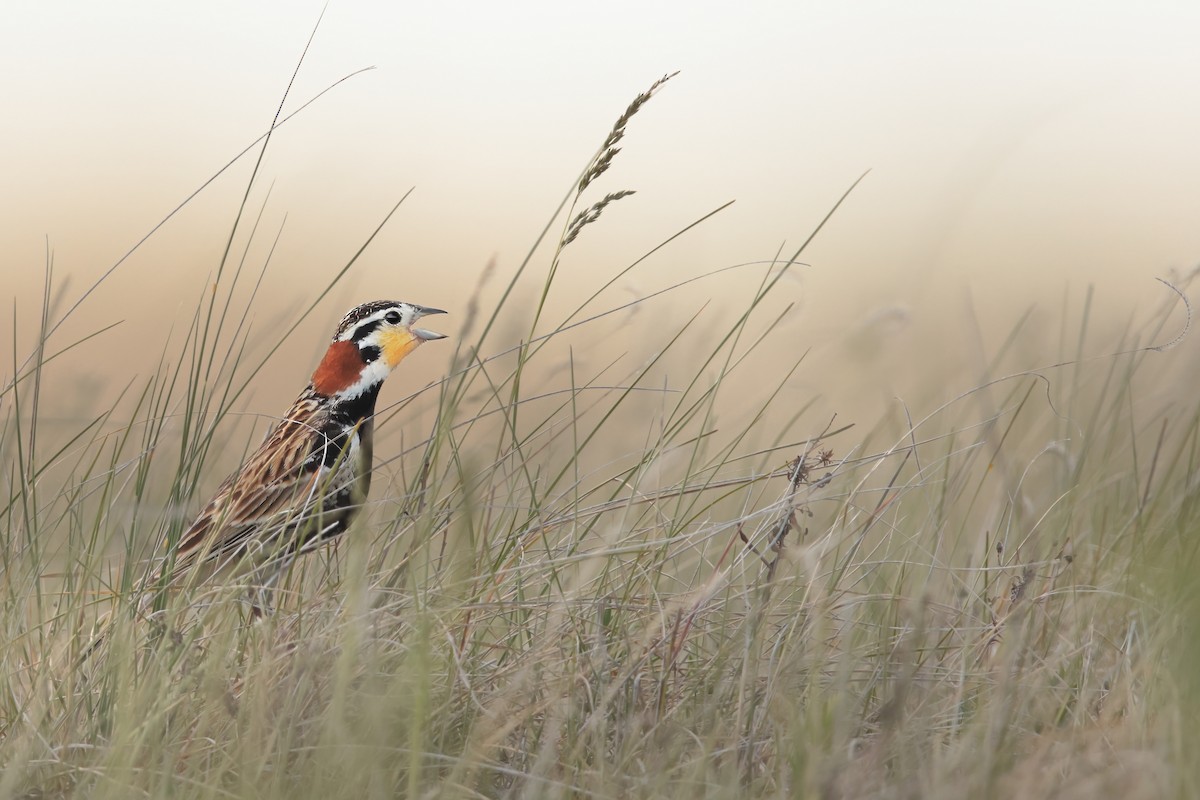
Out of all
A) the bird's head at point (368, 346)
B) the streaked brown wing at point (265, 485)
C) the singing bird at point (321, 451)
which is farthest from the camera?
the bird's head at point (368, 346)

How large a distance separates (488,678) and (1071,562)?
141 cm

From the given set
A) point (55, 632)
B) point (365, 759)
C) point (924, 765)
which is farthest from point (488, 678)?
point (55, 632)

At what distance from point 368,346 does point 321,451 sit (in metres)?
0.47

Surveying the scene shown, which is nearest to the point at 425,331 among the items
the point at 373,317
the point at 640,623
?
the point at 373,317

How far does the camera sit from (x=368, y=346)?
14.5 feet

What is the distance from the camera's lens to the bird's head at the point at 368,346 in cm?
441

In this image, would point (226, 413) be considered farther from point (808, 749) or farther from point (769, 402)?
point (808, 749)

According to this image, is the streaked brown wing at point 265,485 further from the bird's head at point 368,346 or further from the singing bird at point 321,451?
the bird's head at point 368,346

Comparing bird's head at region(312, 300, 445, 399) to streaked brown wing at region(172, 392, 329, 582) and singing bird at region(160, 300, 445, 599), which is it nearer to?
singing bird at region(160, 300, 445, 599)

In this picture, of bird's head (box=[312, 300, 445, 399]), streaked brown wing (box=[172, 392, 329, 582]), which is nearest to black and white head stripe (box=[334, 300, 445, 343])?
bird's head (box=[312, 300, 445, 399])

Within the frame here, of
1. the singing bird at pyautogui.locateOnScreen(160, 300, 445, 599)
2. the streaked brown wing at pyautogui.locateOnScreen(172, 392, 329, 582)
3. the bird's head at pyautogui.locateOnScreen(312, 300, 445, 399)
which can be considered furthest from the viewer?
the bird's head at pyautogui.locateOnScreen(312, 300, 445, 399)

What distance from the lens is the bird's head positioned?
4414 mm

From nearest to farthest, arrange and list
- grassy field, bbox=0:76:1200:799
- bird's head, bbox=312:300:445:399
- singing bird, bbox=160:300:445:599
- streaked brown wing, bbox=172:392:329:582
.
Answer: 1. grassy field, bbox=0:76:1200:799
2. singing bird, bbox=160:300:445:599
3. streaked brown wing, bbox=172:392:329:582
4. bird's head, bbox=312:300:445:399

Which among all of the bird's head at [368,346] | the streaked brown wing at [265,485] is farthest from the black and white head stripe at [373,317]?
the streaked brown wing at [265,485]
